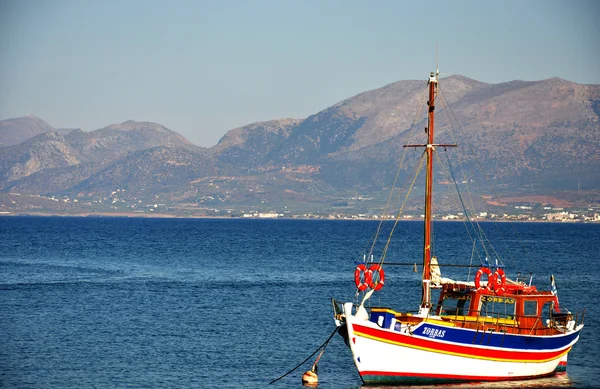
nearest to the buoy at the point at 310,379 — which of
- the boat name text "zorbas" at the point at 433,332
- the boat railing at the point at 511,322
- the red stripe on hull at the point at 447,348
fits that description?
the red stripe on hull at the point at 447,348

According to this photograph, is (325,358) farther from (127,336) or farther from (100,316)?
(100,316)

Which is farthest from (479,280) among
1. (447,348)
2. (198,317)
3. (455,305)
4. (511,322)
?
(198,317)

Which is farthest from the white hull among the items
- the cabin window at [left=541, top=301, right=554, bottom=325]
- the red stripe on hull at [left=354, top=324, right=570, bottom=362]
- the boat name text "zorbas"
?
the cabin window at [left=541, top=301, right=554, bottom=325]

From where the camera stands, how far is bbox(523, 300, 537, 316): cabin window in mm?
54562

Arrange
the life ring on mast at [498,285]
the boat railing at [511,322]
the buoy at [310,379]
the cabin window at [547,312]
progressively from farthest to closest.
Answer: the cabin window at [547,312] → the life ring on mast at [498,285] → the boat railing at [511,322] → the buoy at [310,379]

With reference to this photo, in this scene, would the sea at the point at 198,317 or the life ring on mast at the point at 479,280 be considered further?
the sea at the point at 198,317

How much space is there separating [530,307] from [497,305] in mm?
1904

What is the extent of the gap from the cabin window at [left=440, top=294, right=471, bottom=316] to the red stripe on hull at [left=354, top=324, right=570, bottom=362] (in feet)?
12.9

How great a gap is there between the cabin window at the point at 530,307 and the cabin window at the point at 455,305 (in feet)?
10.6

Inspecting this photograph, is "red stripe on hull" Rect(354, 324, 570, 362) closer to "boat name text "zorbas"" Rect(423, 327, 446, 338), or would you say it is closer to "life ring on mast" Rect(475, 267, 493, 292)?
"boat name text "zorbas"" Rect(423, 327, 446, 338)

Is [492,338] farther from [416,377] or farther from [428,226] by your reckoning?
[428,226]

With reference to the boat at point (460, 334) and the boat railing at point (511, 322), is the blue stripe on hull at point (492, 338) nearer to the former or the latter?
the boat at point (460, 334)

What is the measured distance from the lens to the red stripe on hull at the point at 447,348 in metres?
49.9

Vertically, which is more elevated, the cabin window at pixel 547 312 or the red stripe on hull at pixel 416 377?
the cabin window at pixel 547 312
